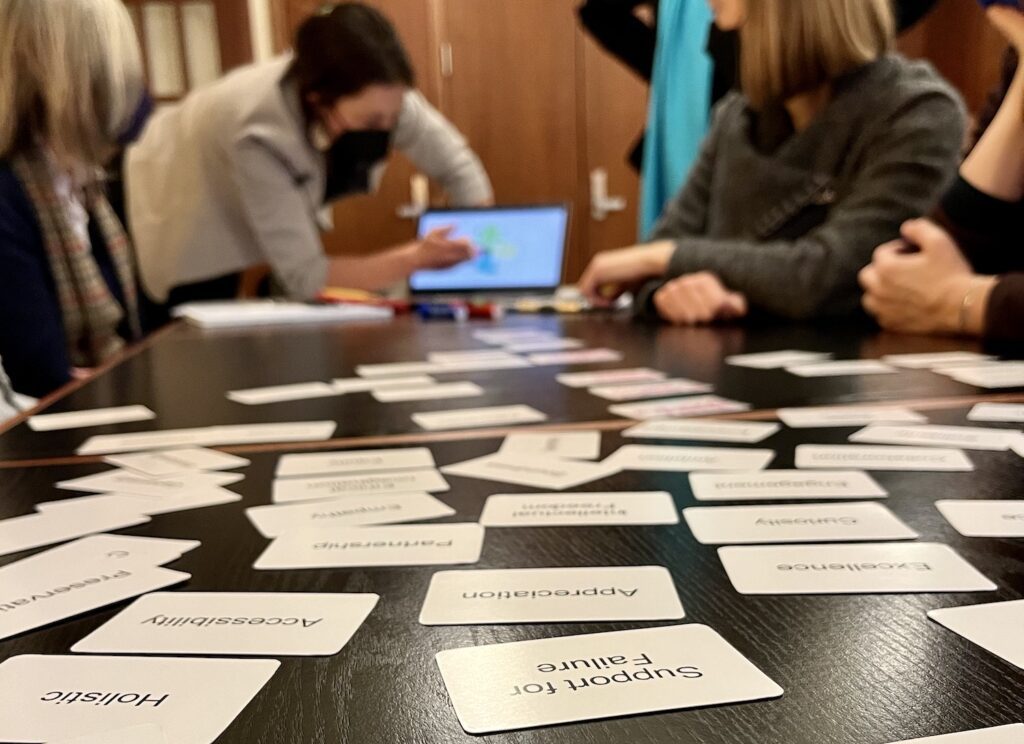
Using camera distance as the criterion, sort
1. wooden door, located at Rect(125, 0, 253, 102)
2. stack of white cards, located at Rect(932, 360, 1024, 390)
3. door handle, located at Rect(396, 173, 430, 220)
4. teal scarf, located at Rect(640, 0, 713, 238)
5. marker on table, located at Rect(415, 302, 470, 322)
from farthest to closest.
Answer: door handle, located at Rect(396, 173, 430, 220) < wooden door, located at Rect(125, 0, 253, 102) < teal scarf, located at Rect(640, 0, 713, 238) < marker on table, located at Rect(415, 302, 470, 322) < stack of white cards, located at Rect(932, 360, 1024, 390)

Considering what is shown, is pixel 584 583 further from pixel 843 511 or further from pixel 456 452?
pixel 456 452

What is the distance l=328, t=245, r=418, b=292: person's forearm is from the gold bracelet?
1.30 meters

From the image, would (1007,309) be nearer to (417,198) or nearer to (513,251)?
(513,251)

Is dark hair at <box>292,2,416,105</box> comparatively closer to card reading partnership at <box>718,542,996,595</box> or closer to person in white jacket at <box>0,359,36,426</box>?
person in white jacket at <box>0,359,36,426</box>

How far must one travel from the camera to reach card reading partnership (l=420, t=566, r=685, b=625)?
388 mm

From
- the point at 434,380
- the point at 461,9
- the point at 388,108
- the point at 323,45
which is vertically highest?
the point at 461,9

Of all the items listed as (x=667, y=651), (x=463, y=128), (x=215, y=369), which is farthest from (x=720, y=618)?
(x=463, y=128)

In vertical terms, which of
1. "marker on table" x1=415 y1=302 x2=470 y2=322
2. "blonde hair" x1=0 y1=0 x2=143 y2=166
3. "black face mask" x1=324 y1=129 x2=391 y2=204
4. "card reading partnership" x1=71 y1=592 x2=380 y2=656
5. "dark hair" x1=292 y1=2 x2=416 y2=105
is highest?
"dark hair" x1=292 y1=2 x2=416 y2=105

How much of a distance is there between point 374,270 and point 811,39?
1.20m

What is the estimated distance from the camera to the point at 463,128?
3.96 meters

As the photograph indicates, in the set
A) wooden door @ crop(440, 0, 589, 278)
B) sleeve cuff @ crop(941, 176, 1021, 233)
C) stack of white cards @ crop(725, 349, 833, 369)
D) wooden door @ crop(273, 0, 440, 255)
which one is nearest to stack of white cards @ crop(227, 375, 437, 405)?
stack of white cards @ crop(725, 349, 833, 369)

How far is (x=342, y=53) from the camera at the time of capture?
2008 mm

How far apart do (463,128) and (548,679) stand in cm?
383

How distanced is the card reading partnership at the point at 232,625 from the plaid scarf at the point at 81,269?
1.21 m
